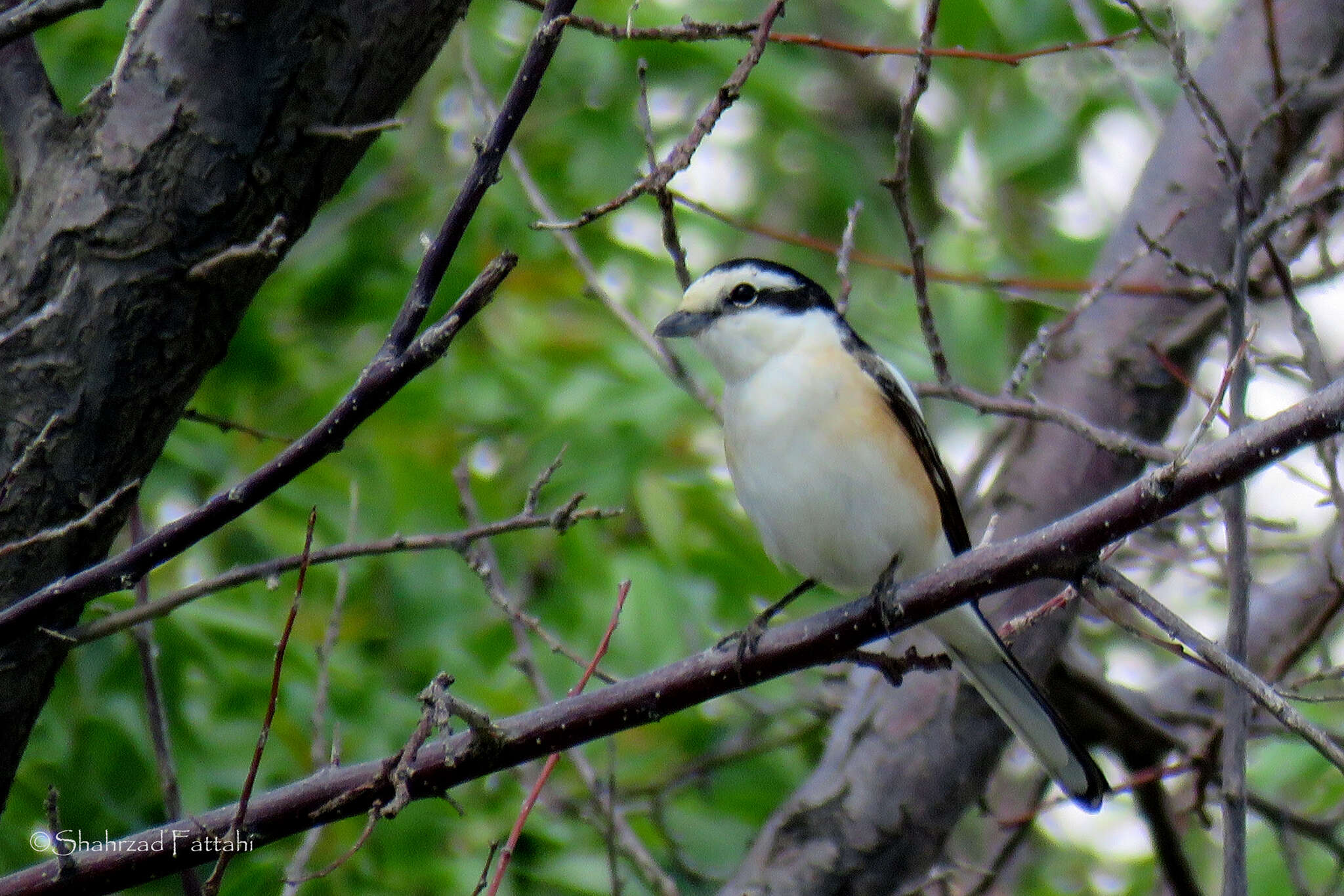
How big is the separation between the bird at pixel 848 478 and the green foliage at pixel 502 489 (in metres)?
0.72

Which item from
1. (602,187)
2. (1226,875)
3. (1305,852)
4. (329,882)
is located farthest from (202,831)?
(1305,852)

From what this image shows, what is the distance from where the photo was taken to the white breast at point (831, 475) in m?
3.48

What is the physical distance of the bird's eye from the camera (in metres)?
3.92

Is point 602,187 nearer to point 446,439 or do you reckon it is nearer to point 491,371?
point 491,371

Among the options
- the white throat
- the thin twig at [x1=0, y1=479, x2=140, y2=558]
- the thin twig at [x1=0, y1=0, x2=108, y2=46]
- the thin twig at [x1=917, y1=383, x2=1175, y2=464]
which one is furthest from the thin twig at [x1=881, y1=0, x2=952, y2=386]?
the thin twig at [x1=0, y1=479, x2=140, y2=558]

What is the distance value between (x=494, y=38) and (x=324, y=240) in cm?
105

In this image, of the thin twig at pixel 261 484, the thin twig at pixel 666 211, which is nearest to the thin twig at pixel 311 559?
the thin twig at pixel 261 484

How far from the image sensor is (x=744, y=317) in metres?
3.87

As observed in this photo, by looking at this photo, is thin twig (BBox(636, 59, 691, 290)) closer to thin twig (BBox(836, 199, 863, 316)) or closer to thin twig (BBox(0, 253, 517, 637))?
thin twig (BBox(836, 199, 863, 316))

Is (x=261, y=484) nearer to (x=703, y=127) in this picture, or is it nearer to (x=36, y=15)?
(x=36, y=15)

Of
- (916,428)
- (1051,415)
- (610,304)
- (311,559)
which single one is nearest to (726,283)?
(610,304)

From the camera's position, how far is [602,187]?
4883 mm

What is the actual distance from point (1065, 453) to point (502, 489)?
197 cm

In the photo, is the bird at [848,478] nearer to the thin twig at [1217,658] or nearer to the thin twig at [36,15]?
the thin twig at [1217,658]
